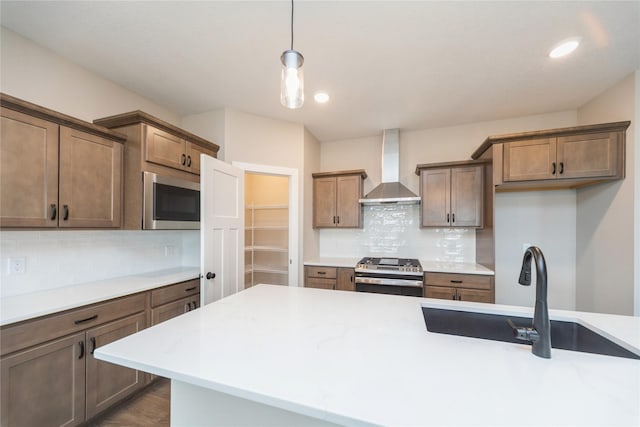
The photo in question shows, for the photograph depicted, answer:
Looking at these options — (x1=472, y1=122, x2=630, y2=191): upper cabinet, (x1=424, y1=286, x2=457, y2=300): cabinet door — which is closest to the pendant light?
(x1=472, y1=122, x2=630, y2=191): upper cabinet

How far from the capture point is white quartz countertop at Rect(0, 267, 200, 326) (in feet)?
4.62

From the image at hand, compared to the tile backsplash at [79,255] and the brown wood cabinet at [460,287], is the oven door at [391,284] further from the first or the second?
the tile backsplash at [79,255]

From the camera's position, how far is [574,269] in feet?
9.30

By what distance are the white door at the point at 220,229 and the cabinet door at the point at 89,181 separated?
698mm

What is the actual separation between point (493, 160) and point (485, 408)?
103 inches

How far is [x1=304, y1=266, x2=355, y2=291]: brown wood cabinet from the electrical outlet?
7.94 feet

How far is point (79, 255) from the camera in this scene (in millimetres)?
2025

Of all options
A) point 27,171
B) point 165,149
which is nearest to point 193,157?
point 165,149

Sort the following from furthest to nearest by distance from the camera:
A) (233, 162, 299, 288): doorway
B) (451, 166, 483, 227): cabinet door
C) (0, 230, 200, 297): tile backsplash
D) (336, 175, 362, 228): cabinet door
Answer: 1. (233, 162, 299, 288): doorway
2. (336, 175, 362, 228): cabinet door
3. (451, 166, 483, 227): cabinet door
4. (0, 230, 200, 297): tile backsplash

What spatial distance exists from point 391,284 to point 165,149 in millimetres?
2665

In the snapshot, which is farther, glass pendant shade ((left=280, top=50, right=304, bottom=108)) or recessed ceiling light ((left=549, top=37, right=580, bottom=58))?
recessed ceiling light ((left=549, top=37, right=580, bottom=58))

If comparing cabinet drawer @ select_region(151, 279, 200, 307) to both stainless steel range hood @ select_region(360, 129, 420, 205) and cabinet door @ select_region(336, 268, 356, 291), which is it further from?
stainless steel range hood @ select_region(360, 129, 420, 205)

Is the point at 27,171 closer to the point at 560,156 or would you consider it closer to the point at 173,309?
the point at 173,309

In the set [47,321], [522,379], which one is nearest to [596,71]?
[522,379]
